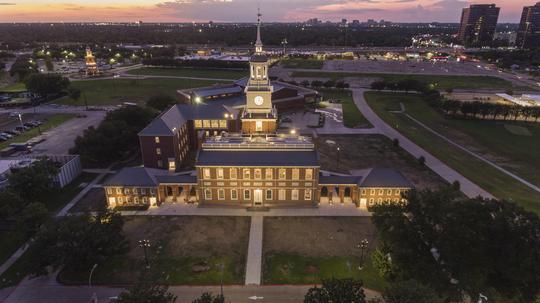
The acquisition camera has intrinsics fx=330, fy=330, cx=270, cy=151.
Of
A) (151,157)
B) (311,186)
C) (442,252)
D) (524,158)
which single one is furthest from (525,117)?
(151,157)

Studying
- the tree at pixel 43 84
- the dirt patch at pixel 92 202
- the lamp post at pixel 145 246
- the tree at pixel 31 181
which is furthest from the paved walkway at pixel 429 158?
the tree at pixel 43 84

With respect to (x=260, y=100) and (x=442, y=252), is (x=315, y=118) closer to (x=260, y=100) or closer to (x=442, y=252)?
(x=260, y=100)

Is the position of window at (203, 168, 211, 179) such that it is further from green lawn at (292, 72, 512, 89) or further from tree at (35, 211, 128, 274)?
green lawn at (292, 72, 512, 89)

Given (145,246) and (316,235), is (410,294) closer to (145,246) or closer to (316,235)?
(316,235)

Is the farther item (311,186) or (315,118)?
(315,118)

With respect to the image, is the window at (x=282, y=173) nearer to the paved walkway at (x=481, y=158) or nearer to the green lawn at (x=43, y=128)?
the paved walkway at (x=481, y=158)

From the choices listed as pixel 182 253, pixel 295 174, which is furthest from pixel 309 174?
pixel 182 253
